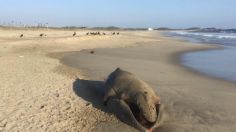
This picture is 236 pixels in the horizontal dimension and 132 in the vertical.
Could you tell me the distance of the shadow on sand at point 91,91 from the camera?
10360 mm

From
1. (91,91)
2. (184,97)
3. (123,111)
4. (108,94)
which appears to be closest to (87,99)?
(91,91)

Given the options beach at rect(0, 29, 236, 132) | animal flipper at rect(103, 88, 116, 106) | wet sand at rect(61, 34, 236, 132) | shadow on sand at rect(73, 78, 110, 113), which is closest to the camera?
beach at rect(0, 29, 236, 132)

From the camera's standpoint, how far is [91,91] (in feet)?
37.7

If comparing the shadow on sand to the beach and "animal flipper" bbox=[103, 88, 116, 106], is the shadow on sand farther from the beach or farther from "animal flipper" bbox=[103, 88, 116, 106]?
"animal flipper" bbox=[103, 88, 116, 106]

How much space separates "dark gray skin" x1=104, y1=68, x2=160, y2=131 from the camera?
8539 mm

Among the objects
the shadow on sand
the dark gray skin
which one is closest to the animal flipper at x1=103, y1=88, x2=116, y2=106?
the dark gray skin

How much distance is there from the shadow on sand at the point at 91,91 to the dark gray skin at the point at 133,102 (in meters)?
0.43

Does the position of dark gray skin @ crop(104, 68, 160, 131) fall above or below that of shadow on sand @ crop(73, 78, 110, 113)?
above

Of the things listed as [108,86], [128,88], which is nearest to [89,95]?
[108,86]

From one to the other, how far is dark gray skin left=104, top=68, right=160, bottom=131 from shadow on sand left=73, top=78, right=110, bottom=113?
17.0 inches

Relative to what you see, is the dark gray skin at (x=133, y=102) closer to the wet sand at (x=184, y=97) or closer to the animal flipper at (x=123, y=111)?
the animal flipper at (x=123, y=111)

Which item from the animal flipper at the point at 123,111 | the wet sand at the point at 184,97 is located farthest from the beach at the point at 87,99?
the animal flipper at the point at 123,111

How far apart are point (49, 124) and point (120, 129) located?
1.37 meters

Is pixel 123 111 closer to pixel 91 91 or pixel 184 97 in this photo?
pixel 91 91
